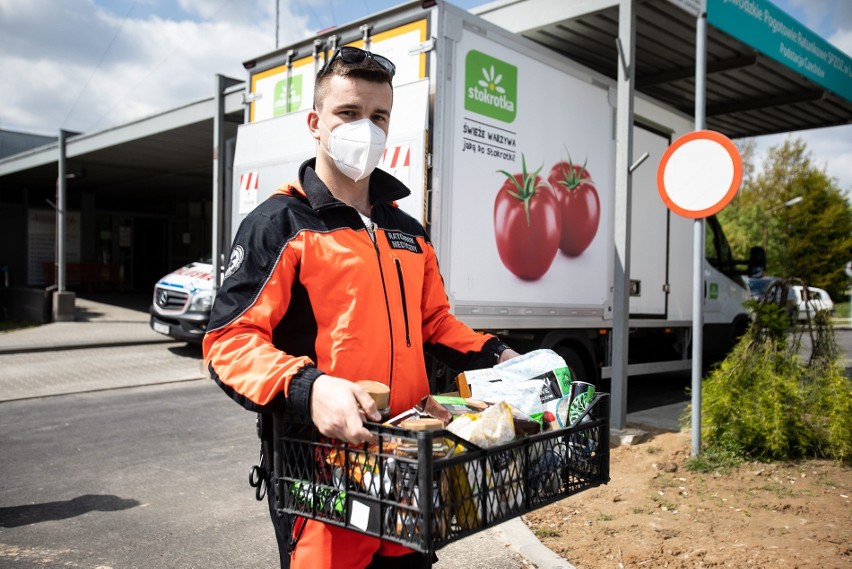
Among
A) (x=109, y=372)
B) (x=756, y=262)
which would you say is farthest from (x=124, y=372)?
(x=756, y=262)

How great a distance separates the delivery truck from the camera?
5047mm

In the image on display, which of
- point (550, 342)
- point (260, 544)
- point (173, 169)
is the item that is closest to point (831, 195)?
point (173, 169)

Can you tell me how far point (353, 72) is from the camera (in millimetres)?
1829

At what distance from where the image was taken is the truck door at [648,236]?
7395 millimetres

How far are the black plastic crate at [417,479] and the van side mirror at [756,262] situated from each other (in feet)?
27.5

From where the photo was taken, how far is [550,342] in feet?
20.4

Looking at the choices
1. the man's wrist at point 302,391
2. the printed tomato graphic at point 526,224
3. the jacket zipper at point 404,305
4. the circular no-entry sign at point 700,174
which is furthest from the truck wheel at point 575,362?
the man's wrist at point 302,391

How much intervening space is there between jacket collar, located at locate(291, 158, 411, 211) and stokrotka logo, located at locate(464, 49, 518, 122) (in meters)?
3.30

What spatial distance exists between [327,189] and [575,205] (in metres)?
4.78

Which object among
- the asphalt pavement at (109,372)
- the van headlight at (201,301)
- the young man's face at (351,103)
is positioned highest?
the young man's face at (351,103)

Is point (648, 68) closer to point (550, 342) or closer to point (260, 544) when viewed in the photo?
point (550, 342)

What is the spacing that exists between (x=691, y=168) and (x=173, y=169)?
53.0 ft

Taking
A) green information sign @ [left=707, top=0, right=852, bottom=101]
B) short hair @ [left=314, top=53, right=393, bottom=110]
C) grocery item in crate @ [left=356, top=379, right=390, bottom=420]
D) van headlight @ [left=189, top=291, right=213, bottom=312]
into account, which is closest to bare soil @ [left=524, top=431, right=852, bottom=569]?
grocery item in crate @ [left=356, top=379, right=390, bottom=420]

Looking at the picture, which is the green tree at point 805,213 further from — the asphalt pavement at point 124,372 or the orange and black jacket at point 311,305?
the orange and black jacket at point 311,305
